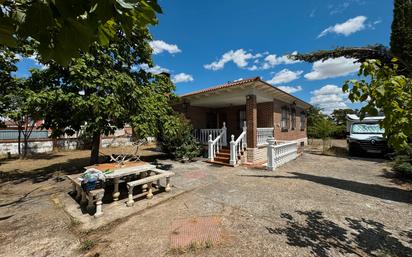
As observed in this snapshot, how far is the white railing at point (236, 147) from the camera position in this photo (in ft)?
30.1

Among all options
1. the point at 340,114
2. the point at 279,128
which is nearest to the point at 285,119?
the point at 279,128

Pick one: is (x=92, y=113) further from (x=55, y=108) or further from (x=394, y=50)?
(x=394, y=50)

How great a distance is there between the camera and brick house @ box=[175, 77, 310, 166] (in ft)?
31.4

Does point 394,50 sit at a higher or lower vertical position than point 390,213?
higher

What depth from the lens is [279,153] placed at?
29.9 feet

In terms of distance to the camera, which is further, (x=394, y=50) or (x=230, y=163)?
(x=394, y=50)

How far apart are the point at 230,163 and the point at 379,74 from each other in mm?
7430

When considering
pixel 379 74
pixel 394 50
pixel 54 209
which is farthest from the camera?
pixel 394 50

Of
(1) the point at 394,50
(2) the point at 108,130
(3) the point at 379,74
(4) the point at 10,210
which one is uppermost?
(1) the point at 394,50

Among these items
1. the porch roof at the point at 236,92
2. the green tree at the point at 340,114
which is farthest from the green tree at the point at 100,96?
the green tree at the point at 340,114

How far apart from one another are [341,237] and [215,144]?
25.8 ft

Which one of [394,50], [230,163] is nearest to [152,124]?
[230,163]

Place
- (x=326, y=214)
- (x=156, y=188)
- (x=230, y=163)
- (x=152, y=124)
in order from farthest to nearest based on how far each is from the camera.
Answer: (x=230, y=163)
(x=152, y=124)
(x=156, y=188)
(x=326, y=214)

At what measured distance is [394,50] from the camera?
11.8 metres
